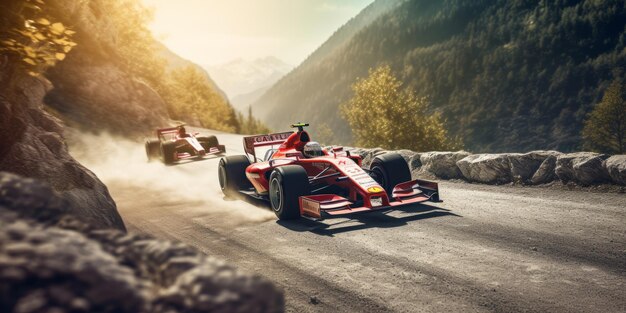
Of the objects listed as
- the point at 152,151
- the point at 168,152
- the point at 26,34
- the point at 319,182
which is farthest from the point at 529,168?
the point at 152,151

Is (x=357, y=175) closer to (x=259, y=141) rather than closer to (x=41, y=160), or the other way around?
(x=259, y=141)

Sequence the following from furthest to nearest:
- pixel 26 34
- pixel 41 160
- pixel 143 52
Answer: pixel 143 52
pixel 41 160
pixel 26 34

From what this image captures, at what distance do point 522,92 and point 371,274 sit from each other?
170m

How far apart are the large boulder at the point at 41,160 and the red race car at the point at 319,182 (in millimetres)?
3050

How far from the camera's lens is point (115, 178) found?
15680 millimetres

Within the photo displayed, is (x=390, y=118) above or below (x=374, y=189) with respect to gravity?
above

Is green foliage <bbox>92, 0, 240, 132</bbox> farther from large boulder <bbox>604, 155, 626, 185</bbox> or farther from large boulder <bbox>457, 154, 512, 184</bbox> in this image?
large boulder <bbox>604, 155, 626, 185</bbox>

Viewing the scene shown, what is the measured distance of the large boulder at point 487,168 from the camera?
11.6 meters

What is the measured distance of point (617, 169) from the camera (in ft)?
31.4

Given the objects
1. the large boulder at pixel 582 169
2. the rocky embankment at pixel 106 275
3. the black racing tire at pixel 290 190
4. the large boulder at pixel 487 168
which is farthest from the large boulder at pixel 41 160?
the large boulder at pixel 582 169

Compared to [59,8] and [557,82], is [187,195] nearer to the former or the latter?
[59,8]

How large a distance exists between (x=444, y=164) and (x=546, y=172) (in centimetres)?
288

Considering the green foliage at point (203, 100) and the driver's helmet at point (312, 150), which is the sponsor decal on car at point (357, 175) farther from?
the green foliage at point (203, 100)

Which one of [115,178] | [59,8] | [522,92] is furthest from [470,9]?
[115,178]
